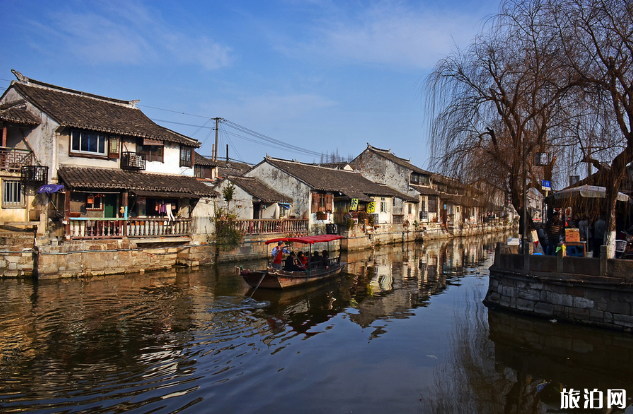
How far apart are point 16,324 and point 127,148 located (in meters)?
10.8

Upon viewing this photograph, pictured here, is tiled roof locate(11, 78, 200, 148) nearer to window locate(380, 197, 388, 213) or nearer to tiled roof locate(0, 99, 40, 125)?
tiled roof locate(0, 99, 40, 125)

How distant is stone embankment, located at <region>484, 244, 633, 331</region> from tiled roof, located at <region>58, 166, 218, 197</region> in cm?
1430

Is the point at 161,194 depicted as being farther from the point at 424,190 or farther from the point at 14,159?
the point at 424,190

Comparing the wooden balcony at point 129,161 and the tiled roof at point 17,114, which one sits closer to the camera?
the tiled roof at point 17,114

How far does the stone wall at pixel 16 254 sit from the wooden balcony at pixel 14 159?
3.01 meters

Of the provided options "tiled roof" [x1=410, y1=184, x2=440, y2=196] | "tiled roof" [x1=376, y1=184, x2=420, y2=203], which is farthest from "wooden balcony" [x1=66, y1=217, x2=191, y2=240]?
"tiled roof" [x1=410, y1=184, x2=440, y2=196]

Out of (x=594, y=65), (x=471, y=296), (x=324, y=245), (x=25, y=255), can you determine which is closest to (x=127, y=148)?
(x=25, y=255)

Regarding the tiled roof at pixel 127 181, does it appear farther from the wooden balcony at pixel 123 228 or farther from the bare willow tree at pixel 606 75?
the bare willow tree at pixel 606 75

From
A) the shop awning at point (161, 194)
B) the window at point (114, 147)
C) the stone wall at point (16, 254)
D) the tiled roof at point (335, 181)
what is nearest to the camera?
the stone wall at point (16, 254)

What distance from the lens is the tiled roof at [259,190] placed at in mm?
27219

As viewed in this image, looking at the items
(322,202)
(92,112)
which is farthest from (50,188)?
(322,202)

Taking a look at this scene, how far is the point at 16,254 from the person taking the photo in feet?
51.9

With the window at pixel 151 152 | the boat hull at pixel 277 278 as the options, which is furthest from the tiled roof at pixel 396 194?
the boat hull at pixel 277 278

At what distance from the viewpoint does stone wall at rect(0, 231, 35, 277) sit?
15711mm
